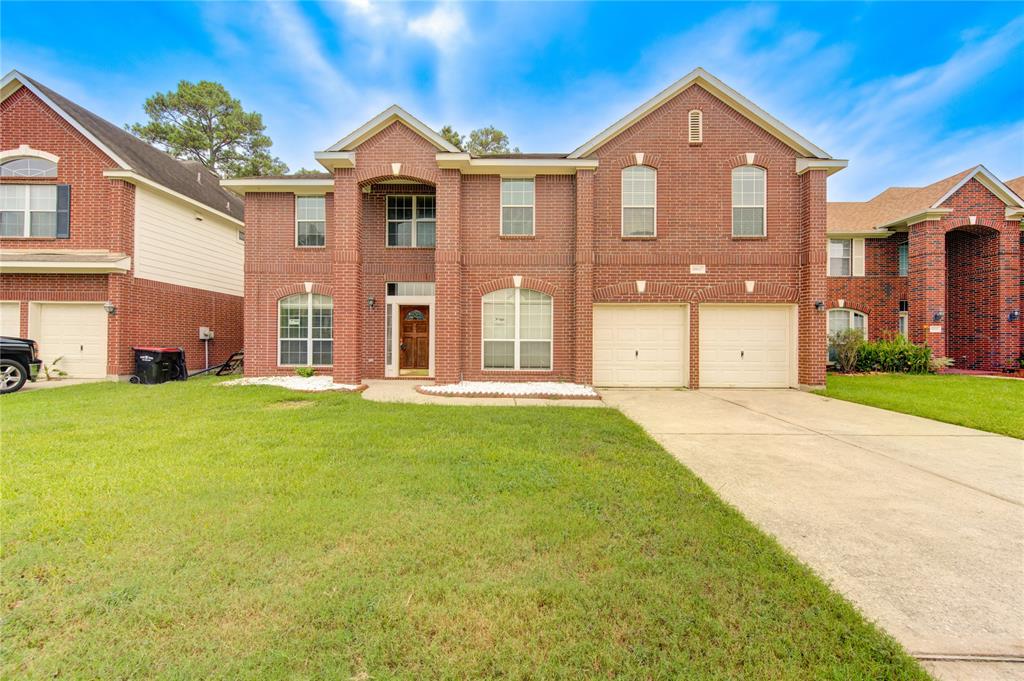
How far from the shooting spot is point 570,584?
2467mm

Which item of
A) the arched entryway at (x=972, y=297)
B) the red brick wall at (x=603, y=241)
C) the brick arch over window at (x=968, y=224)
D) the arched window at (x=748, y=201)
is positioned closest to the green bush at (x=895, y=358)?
the arched entryway at (x=972, y=297)

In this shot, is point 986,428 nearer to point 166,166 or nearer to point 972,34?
point 972,34

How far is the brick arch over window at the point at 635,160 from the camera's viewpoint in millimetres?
10953

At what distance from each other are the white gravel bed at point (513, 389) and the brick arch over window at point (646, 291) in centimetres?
248

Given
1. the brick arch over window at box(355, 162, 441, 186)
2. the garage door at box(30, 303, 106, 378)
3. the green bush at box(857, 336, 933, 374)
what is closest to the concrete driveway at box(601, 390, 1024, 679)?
the brick arch over window at box(355, 162, 441, 186)

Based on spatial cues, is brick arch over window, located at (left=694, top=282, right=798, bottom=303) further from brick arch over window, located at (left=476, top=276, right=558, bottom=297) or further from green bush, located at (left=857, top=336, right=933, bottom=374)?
green bush, located at (left=857, top=336, right=933, bottom=374)

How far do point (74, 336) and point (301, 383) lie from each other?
23.6ft

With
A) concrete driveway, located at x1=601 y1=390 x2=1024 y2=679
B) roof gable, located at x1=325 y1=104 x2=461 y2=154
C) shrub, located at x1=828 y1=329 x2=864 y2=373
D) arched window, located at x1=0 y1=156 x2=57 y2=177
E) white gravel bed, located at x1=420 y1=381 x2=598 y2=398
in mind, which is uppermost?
roof gable, located at x1=325 y1=104 x2=461 y2=154

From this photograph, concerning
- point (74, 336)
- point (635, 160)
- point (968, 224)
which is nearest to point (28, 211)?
point (74, 336)

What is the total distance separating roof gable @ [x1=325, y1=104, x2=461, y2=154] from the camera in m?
10.4

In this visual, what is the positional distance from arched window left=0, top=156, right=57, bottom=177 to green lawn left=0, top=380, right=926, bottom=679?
12111 mm

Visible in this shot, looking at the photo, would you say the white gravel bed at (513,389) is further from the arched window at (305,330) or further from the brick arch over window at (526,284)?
the arched window at (305,330)

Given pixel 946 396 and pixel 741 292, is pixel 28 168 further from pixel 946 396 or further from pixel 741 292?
pixel 946 396

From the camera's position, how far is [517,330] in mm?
11109
